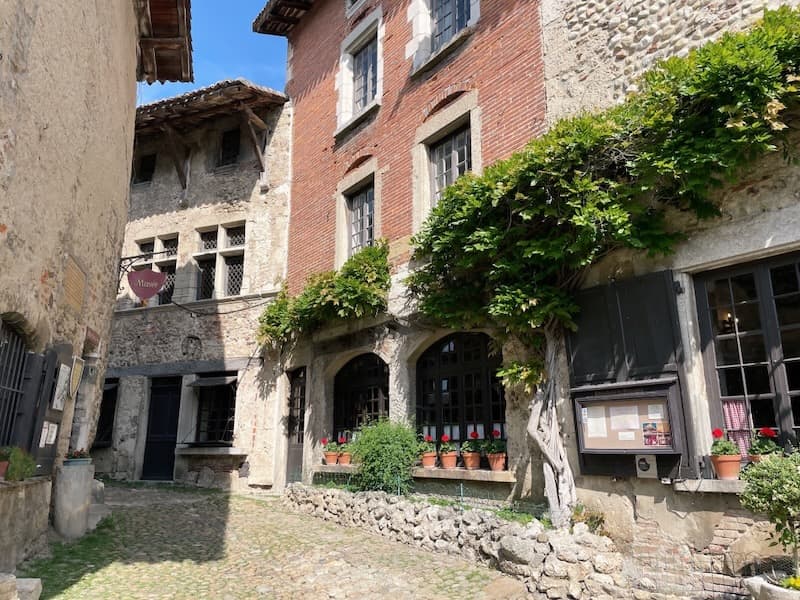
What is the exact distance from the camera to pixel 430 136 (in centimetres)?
904

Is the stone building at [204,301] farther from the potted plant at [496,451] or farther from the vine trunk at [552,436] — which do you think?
the vine trunk at [552,436]

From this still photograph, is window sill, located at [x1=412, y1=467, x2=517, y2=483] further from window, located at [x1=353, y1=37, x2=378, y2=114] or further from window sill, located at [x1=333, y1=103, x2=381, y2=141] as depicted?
window, located at [x1=353, y1=37, x2=378, y2=114]

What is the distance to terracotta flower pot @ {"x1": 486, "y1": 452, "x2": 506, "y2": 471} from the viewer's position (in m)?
6.99

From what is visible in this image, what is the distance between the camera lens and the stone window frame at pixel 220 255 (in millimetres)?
13320

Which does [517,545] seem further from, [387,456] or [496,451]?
[387,456]

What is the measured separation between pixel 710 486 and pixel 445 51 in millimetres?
6941

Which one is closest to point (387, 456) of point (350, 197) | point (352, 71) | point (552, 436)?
point (552, 436)

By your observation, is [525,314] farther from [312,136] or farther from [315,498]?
[312,136]

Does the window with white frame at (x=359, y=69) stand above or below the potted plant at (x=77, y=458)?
above

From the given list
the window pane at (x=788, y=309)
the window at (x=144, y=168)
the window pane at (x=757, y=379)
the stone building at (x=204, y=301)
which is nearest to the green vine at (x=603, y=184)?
the window pane at (x=788, y=309)

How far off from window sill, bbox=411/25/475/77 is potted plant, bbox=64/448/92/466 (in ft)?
23.7

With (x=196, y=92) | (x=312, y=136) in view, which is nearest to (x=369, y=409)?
(x=312, y=136)

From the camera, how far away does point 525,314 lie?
6355mm

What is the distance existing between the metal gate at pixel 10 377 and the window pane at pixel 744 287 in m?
6.36
